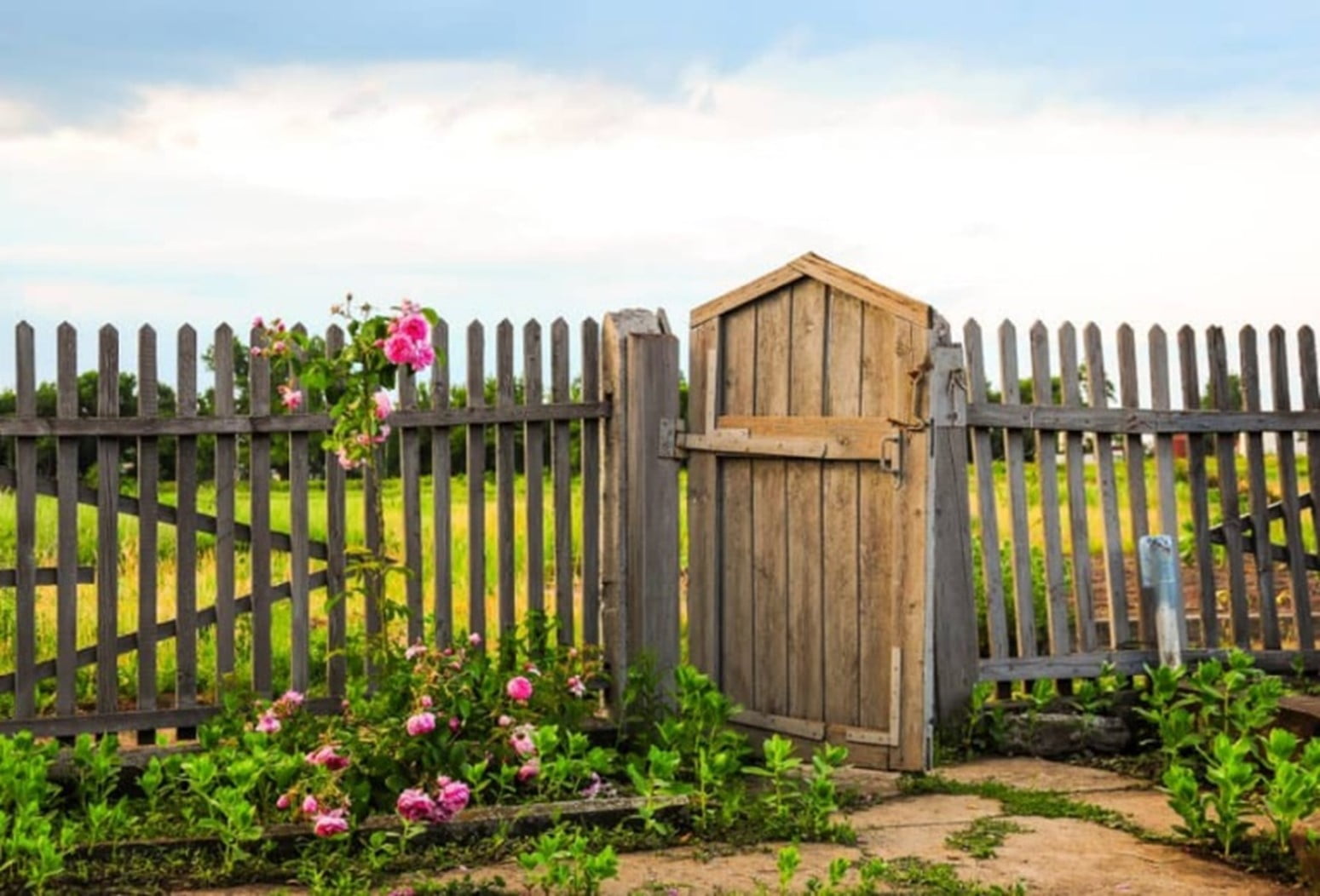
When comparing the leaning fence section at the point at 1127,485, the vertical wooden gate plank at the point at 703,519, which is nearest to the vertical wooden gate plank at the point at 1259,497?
the leaning fence section at the point at 1127,485

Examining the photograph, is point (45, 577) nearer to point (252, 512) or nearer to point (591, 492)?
point (252, 512)

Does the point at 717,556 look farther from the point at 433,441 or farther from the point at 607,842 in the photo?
the point at 607,842

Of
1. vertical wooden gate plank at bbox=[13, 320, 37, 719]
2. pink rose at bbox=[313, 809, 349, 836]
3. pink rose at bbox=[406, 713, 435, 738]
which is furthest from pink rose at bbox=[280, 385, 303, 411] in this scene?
pink rose at bbox=[313, 809, 349, 836]

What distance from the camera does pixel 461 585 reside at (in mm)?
10945

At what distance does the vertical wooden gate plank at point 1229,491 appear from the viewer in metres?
9.34

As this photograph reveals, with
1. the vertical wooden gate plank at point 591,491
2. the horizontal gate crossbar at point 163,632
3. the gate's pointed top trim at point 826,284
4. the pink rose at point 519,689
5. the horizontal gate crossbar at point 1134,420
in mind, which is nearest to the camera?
the pink rose at point 519,689

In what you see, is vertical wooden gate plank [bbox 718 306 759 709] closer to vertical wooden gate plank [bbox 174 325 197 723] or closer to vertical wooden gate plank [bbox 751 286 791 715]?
vertical wooden gate plank [bbox 751 286 791 715]

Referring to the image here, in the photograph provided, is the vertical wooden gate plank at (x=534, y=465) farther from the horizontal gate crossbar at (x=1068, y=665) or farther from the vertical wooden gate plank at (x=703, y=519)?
the horizontal gate crossbar at (x=1068, y=665)

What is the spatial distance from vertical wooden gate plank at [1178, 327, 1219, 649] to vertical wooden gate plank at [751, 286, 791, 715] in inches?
113

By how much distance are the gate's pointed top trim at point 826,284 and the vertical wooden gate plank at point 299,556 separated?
187 cm

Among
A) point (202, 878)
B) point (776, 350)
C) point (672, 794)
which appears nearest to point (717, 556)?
point (776, 350)

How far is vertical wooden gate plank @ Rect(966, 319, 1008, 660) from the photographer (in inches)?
327

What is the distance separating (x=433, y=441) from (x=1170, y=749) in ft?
12.9

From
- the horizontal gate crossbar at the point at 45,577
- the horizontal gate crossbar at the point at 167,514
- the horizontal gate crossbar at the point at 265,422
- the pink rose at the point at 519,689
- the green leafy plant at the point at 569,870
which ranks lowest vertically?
the green leafy plant at the point at 569,870
